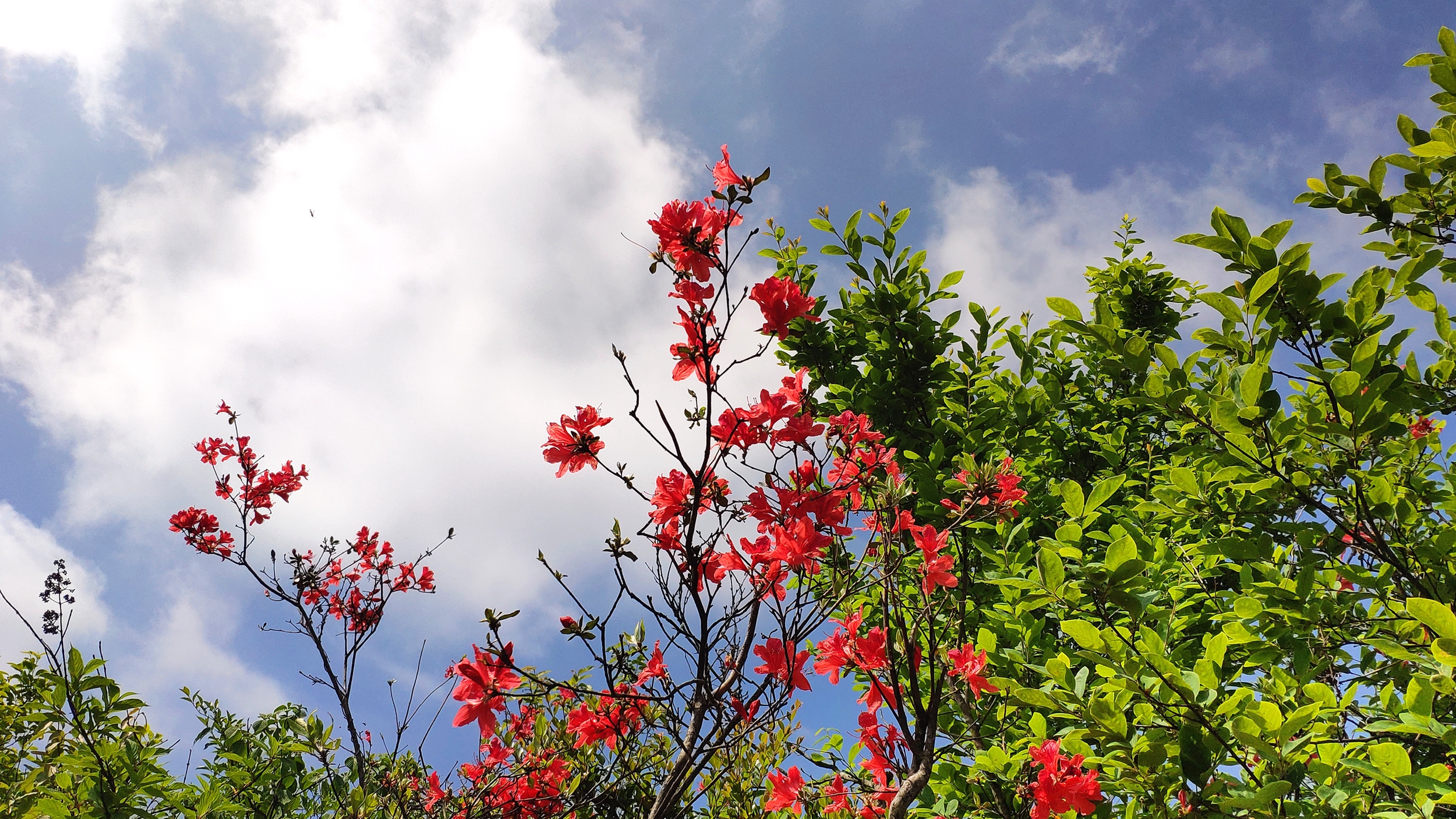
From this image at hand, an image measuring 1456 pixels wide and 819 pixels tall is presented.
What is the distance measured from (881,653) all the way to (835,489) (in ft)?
1.79

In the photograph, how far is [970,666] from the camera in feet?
6.84

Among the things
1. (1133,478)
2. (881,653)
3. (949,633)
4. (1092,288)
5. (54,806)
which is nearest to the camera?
(54,806)

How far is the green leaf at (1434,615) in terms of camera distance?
132cm

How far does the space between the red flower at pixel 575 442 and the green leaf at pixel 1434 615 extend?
6.56 feet

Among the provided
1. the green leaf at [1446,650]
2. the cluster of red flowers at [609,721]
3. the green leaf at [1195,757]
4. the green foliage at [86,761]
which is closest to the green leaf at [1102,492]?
the green leaf at [1195,757]

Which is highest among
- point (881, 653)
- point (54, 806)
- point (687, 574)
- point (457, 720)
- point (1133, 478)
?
point (1133, 478)

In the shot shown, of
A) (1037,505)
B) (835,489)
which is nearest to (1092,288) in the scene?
(1037,505)

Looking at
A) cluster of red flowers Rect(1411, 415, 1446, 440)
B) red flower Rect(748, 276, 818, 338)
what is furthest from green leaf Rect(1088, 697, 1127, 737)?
cluster of red flowers Rect(1411, 415, 1446, 440)

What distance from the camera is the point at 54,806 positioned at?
6.09 feet

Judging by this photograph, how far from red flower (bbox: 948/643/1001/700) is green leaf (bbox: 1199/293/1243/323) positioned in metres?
1.22

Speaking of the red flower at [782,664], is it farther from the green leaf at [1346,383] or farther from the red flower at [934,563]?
the green leaf at [1346,383]

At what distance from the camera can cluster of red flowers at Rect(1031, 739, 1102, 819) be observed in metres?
1.81

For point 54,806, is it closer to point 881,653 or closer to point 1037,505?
point 881,653

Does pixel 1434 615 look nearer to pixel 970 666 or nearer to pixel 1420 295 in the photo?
pixel 970 666
